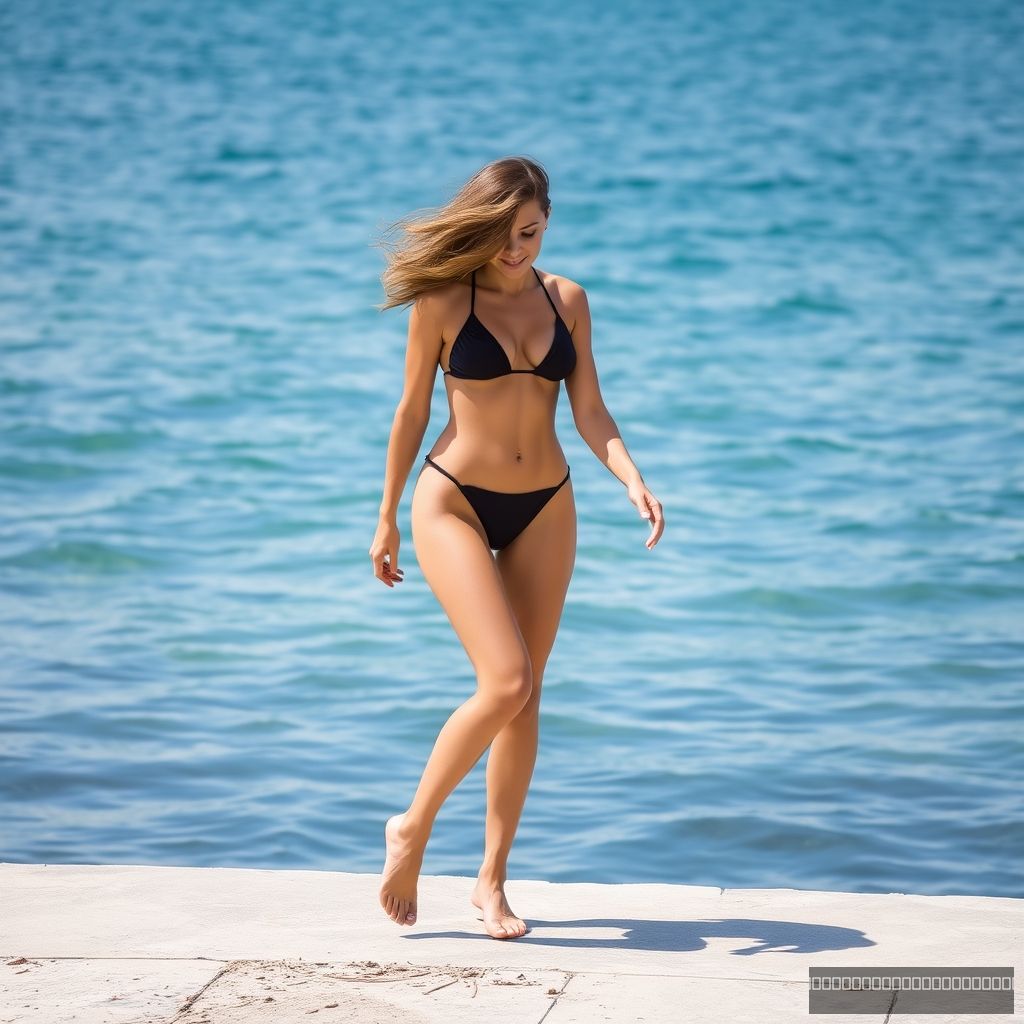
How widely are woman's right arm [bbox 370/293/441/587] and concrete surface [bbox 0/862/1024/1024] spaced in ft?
3.22

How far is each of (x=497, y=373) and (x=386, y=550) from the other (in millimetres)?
579

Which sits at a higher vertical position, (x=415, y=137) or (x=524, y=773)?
(x=415, y=137)

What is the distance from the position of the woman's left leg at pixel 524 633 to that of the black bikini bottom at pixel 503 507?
2cm

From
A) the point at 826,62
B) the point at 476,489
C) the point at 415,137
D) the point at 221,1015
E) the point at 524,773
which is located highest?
the point at 826,62

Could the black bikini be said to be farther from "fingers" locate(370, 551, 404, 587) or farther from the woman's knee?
the woman's knee

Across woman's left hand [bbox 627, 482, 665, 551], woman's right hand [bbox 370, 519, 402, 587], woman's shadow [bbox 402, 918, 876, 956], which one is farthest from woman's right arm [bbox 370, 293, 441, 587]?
woman's shadow [bbox 402, 918, 876, 956]

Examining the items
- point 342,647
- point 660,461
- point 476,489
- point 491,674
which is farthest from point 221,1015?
point 660,461

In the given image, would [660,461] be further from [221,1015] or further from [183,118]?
[183,118]

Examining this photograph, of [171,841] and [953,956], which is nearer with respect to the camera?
[953,956]

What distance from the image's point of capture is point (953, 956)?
4199 mm

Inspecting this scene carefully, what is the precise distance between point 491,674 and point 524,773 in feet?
1.48

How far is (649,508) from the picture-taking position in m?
4.30

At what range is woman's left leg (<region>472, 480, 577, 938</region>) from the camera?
14.7ft

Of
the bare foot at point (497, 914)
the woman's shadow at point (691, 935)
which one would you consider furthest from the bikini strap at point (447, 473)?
the woman's shadow at point (691, 935)
